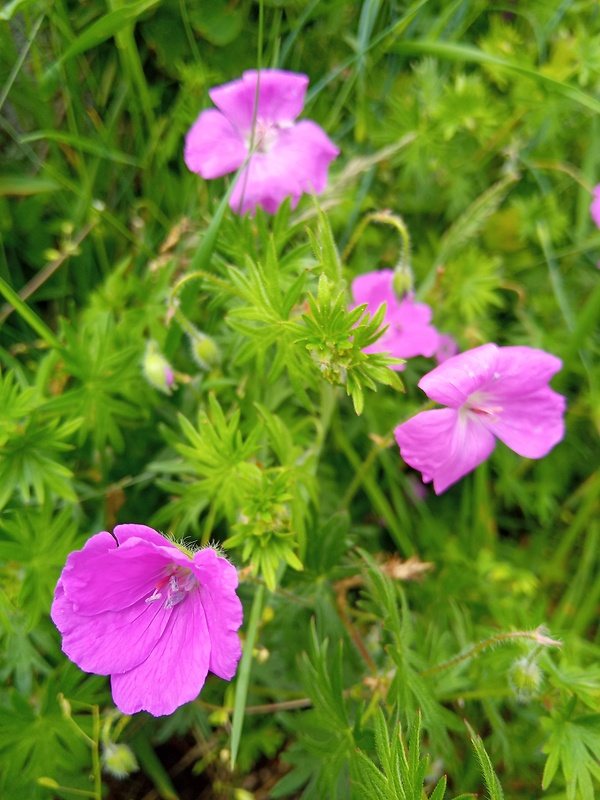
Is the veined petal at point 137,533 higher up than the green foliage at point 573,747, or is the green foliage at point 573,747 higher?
the veined petal at point 137,533

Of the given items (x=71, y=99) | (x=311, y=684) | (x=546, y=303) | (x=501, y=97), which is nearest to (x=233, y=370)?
(x=311, y=684)

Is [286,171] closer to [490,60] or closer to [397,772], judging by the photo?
[490,60]

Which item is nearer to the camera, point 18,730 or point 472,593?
point 18,730

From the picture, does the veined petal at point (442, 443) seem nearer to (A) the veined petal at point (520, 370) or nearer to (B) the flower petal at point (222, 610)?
(A) the veined petal at point (520, 370)

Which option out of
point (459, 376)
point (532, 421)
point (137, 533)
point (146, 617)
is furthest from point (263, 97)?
point (146, 617)

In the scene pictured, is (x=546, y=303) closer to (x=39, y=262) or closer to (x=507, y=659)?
(x=507, y=659)

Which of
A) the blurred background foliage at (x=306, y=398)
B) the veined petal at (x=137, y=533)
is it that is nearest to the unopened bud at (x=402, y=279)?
the blurred background foliage at (x=306, y=398)
